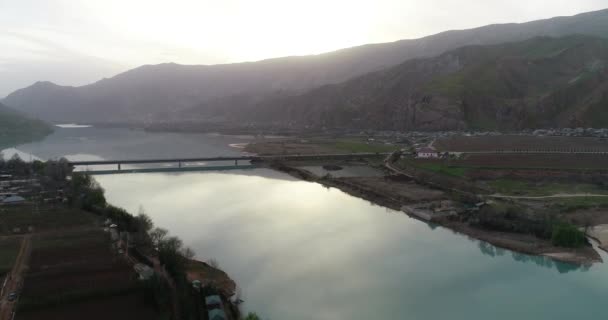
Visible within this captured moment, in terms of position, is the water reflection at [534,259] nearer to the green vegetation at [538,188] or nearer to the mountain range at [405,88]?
the green vegetation at [538,188]

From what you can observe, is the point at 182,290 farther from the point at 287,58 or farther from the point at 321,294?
the point at 287,58

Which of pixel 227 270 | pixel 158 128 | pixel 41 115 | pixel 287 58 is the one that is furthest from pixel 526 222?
pixel 41 115

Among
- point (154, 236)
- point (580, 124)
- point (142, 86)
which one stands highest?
point (142, 86)

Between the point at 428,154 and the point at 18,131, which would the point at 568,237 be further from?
the point at 18,131

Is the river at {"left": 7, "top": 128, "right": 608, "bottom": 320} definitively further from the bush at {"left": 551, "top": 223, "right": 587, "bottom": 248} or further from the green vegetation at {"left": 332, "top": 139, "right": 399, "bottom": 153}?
the green vegetation at {"left": 332, "top": 139, "right": 399, "bottom": 153}

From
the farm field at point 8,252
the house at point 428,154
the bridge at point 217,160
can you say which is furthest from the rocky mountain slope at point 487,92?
the farm field at point 8,252
